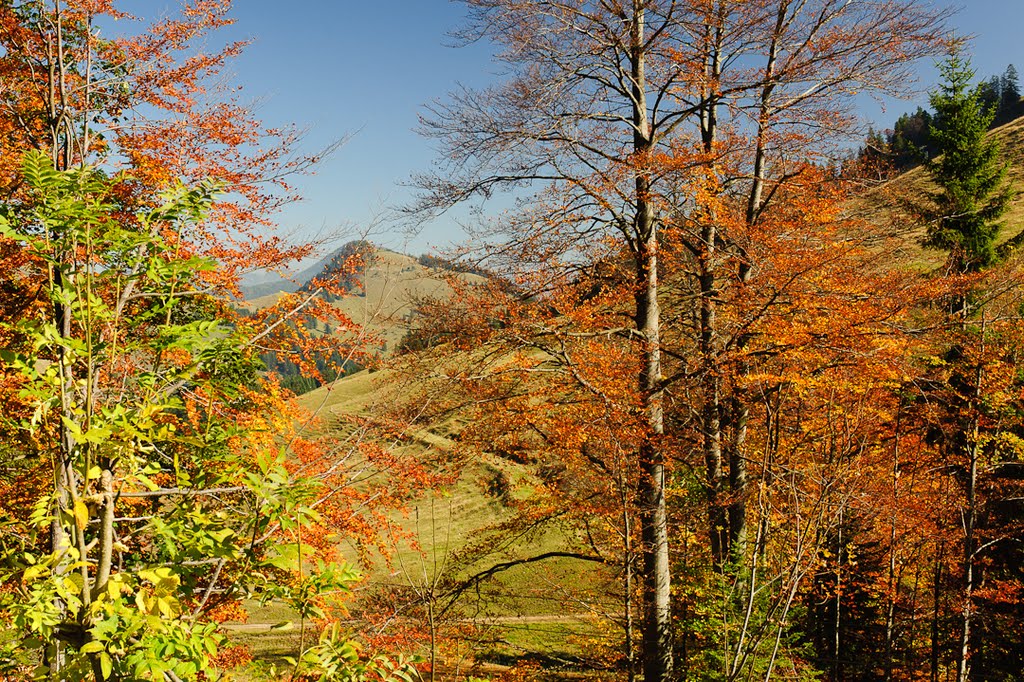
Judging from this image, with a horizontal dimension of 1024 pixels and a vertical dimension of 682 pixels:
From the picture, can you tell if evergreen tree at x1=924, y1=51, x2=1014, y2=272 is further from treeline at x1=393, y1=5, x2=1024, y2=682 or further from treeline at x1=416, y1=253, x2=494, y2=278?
treeline at x1=416, y1=253, x2=494, y2=278

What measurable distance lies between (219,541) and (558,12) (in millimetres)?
9413

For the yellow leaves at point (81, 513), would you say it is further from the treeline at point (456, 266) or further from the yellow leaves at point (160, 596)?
the treeline at point (456, 266)

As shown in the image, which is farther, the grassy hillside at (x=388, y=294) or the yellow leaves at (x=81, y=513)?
the grassy hillside at (x=388, y=294)

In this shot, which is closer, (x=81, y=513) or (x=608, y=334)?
(x=81, y=513)

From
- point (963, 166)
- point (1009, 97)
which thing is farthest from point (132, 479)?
point (1009, 97)

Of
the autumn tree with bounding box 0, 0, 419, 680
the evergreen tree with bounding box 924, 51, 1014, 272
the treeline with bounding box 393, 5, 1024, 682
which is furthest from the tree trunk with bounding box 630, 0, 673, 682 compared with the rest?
the evergreen tree with bounding box 924, 51, 1014, 272

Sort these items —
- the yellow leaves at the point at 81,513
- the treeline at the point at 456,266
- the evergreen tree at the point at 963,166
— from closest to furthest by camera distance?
the yellow leaves at the point at 81,513 < the treeline at the point at 456,266 < the evergreen tree at the point at 963,166

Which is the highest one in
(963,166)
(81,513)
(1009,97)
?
(1009,97)

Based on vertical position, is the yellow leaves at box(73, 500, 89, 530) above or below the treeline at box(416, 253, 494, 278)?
below

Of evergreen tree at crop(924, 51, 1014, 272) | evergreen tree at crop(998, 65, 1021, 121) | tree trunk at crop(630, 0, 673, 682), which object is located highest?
evergreen tree at crop(998, 65, 1021, 121)

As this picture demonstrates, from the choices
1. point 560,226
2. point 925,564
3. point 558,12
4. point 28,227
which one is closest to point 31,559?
point 28,227

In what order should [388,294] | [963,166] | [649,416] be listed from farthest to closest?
[963,166]
[649,416]
[388,294]

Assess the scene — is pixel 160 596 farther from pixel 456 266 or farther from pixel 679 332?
pixel 679 332

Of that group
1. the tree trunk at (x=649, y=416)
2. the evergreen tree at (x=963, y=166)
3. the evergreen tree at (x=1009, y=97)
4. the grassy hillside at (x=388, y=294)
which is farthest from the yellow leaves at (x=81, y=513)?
the evergreen tree at (x=1009, y=97)
